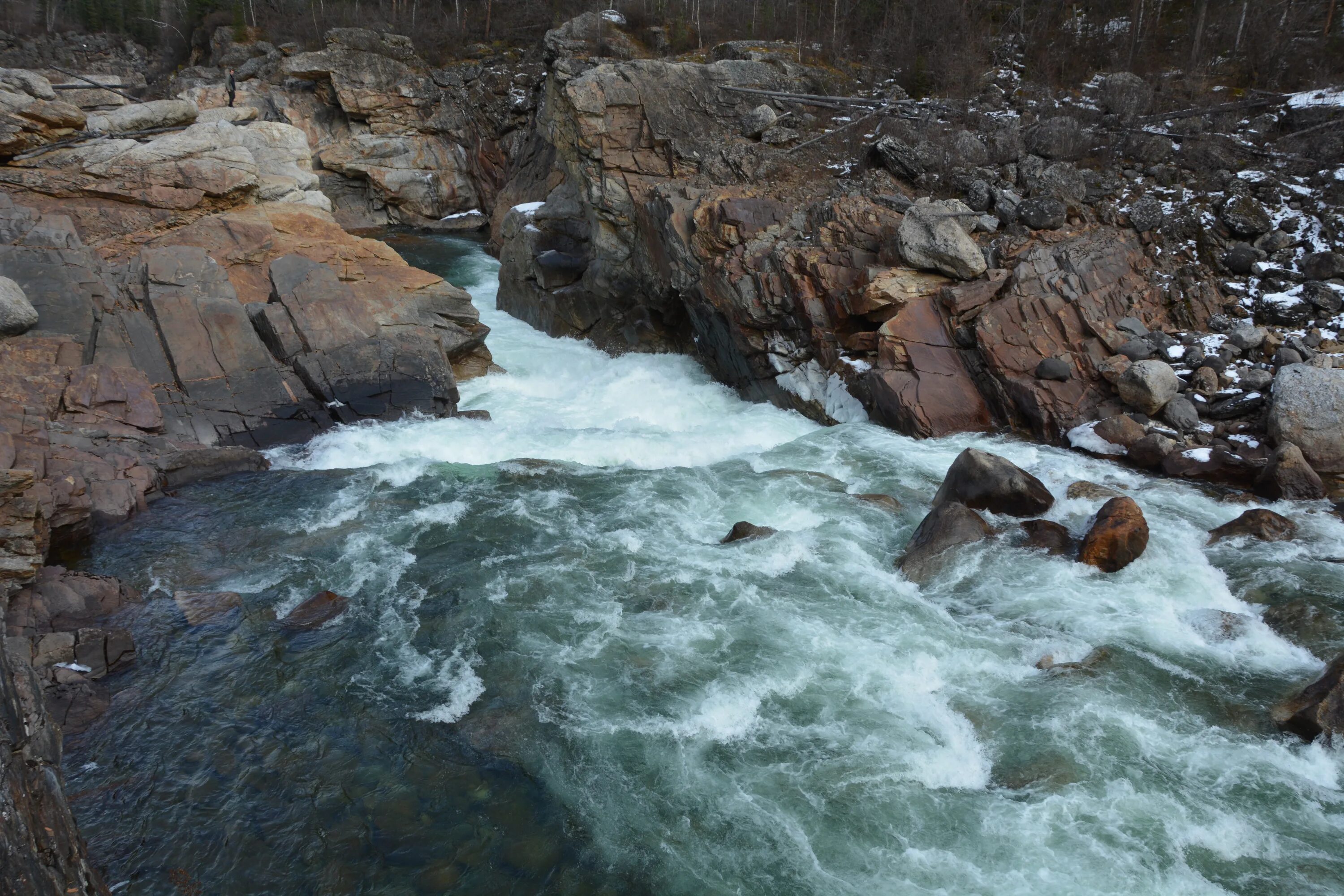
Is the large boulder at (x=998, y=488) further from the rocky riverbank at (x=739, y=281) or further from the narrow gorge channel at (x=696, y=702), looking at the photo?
the rocky riverbank at (x=739, y=281)

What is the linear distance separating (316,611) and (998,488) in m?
7.80

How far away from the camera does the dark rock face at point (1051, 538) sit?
32.0 feet

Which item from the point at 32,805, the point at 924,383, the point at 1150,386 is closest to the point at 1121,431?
the point at 1150,386

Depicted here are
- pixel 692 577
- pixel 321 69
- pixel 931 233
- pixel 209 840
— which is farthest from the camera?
pixel 321 69

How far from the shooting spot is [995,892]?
5664mm

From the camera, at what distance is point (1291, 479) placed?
10.7 m

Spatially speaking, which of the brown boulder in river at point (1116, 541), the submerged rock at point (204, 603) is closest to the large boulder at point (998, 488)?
the brown boulder in river at point (1116, 541)

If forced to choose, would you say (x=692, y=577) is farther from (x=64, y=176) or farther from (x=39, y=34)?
(x=39, y=34)

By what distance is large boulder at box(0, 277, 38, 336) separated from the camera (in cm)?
1231

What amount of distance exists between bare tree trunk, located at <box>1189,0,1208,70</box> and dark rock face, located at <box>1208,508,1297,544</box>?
13834 mm

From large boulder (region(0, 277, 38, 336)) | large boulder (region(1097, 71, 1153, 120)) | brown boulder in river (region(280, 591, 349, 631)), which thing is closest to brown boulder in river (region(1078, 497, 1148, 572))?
brown boulder in river (region(280, 591, 349, 631))

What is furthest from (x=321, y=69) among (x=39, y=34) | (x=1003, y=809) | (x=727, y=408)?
(x=1003, y=809)

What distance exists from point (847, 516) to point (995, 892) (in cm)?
562

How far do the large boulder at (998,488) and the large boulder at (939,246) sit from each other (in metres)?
4.69
